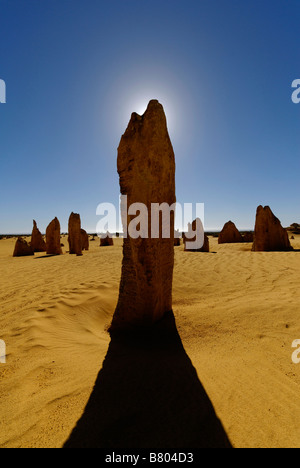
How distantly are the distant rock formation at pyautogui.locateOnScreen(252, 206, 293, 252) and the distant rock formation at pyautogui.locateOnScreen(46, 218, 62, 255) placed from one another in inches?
482

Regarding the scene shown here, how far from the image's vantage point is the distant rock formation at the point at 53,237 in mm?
13852

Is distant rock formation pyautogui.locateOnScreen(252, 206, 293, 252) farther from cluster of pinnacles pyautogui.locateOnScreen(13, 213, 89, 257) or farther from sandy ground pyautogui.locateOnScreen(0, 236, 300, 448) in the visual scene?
cluster of pinnacles pyautogui.locateOnScreen(13, 213, 89, 257)

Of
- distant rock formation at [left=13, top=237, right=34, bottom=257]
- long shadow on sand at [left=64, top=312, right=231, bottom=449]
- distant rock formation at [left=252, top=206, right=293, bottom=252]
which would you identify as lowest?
long shadow on sand at [left=64, top=312, right=231, bottom=449]

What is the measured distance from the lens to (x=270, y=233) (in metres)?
11.4

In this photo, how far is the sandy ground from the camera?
1540mm

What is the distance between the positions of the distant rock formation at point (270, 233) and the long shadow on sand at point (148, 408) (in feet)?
34.7

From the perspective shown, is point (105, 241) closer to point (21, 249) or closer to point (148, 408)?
point (21, 249)

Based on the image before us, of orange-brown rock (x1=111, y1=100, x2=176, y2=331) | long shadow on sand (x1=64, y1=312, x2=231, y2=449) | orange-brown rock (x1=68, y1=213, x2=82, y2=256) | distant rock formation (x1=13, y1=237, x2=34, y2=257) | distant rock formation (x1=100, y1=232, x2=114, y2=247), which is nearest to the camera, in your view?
long shadow on sand (x1=64, y1=312, x2=231, y2=449)

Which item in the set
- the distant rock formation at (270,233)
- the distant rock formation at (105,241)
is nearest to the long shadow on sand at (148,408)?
the distant rock formation at (270,233)

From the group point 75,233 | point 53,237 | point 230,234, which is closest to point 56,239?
point 53,237

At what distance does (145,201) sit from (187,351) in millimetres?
2047

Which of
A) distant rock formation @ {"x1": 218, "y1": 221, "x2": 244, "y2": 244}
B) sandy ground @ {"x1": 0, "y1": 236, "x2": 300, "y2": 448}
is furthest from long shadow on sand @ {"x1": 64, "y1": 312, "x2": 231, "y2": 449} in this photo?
distant rock formation @ {"x1": 218, "y1": 221, "x2": 244, "y2": 244}

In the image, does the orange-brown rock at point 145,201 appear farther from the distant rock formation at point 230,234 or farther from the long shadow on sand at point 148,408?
the distant rock formation at point 230,234

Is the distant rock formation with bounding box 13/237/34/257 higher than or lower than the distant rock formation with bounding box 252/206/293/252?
lower
